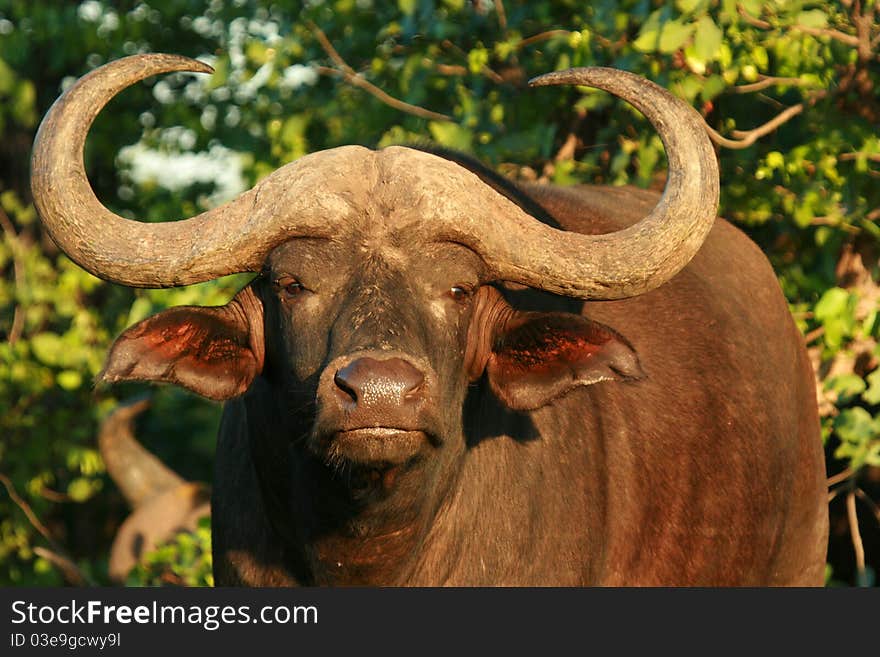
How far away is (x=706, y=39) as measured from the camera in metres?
5.12

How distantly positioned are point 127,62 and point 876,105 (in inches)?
138

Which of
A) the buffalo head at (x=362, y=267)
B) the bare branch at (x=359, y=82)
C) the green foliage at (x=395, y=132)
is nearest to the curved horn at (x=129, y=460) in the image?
the green foliage at (x=395, y=132)

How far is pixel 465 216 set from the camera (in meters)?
3.72

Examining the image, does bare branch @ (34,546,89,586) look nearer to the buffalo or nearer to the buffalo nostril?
the buffalo

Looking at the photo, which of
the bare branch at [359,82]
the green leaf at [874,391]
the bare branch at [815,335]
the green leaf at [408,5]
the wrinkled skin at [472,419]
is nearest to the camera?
the wrinkled skin at [472,419]

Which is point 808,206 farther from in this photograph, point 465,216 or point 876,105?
point 465,216

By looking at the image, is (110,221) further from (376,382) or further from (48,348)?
(48,348)

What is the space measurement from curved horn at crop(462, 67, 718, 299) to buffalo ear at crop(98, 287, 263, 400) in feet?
2.27

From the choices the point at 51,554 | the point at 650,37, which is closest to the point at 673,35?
the point at 650,37

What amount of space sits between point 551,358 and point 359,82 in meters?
3.24

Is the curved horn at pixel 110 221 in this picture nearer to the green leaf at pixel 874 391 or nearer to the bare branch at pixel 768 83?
the bare branch at pixel 768 83

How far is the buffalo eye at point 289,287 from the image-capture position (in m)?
3.72

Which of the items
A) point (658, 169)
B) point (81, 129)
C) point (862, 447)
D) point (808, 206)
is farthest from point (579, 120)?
point (81, 129)

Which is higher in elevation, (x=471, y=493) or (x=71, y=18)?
(x=471, y=493)
